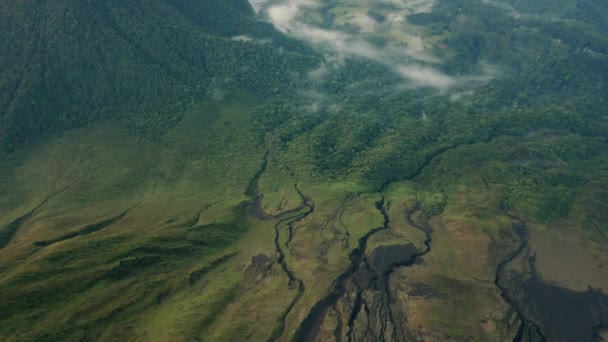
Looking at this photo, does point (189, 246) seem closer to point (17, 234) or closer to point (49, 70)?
point (17, 234)

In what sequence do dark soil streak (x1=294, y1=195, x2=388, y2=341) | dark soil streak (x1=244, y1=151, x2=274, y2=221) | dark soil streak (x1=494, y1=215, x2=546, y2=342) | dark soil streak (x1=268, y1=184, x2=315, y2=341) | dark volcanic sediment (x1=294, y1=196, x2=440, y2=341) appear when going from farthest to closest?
dark soil streak (x1=244, y1=151, x2=274, y2=221) → dark soil streak (x1=494, y1=215, x2=546, y2=342) → dark soil streak (x1=268, y1=184, x2=315, y2=341) → dark volcanic sediment (x1=294, y1=196, x2=440, y2=341) → dark soil streak (x1=294, y1=195, x2=388, y2=341)

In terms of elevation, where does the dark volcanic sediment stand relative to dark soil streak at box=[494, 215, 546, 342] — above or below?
above

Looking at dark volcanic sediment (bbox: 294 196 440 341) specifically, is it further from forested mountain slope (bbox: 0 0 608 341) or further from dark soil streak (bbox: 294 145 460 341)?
forested mountain slope (bbox: 0 0 608 341)

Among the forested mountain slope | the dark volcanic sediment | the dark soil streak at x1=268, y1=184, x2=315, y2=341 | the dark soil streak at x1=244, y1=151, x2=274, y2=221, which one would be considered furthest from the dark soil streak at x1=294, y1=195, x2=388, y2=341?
the dark soil streak at x1=244, y1=151, x2=274, y2=221

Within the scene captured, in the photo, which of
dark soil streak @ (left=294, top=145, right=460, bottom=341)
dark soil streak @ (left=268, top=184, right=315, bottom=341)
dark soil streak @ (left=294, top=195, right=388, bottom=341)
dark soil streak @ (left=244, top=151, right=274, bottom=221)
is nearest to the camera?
dark soil streak @ (left=294, top=195, right=388, bottom=341)

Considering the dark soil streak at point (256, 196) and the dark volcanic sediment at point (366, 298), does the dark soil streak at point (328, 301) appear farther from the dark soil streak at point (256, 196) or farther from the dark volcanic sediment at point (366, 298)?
the dark soil streak at point (256, 196)

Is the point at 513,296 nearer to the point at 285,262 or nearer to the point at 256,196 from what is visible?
the point at 285,262

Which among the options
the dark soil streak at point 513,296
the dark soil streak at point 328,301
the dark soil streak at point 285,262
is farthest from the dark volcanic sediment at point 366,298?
the dark soil streak at point 513,296

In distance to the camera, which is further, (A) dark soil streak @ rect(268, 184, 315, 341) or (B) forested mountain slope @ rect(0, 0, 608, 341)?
(B) forested mountain slope @ rect(0, 0, 608, 341)

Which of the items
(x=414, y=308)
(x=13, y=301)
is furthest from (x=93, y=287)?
(x=414, y=308)
